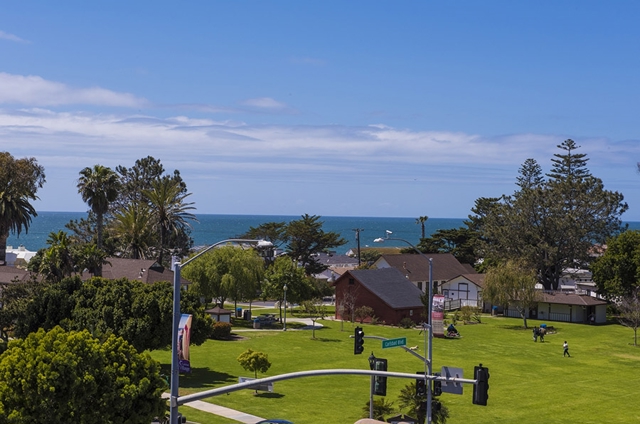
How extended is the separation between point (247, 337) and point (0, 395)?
43.0 metres

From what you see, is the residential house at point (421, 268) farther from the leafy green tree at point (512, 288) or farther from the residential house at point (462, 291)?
the leafy green tree at point (512, 288)

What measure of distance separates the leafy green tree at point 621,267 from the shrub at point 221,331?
150ft

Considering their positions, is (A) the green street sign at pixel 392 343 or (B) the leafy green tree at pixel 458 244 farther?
(B) the leafy green tree at pixel 458 244

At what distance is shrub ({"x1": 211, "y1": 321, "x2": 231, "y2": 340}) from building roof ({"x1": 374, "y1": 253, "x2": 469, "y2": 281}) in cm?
4047

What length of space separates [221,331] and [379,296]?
21.1 m

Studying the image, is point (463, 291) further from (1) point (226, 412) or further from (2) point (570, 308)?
(1) point (226, 412)

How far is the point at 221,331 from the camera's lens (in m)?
69.9

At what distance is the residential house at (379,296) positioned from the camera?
278ft

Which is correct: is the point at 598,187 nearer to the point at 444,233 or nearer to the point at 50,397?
the point at 444,233

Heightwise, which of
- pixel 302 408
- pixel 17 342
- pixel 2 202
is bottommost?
pixel 302 408

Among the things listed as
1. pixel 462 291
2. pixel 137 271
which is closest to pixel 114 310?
pixel 137 271

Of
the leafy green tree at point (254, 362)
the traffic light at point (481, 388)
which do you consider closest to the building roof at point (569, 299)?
the leafy green tree at point (254, 362)

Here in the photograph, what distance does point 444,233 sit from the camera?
139 m

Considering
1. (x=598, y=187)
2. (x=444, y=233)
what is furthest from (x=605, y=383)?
(x=444, y=233)
